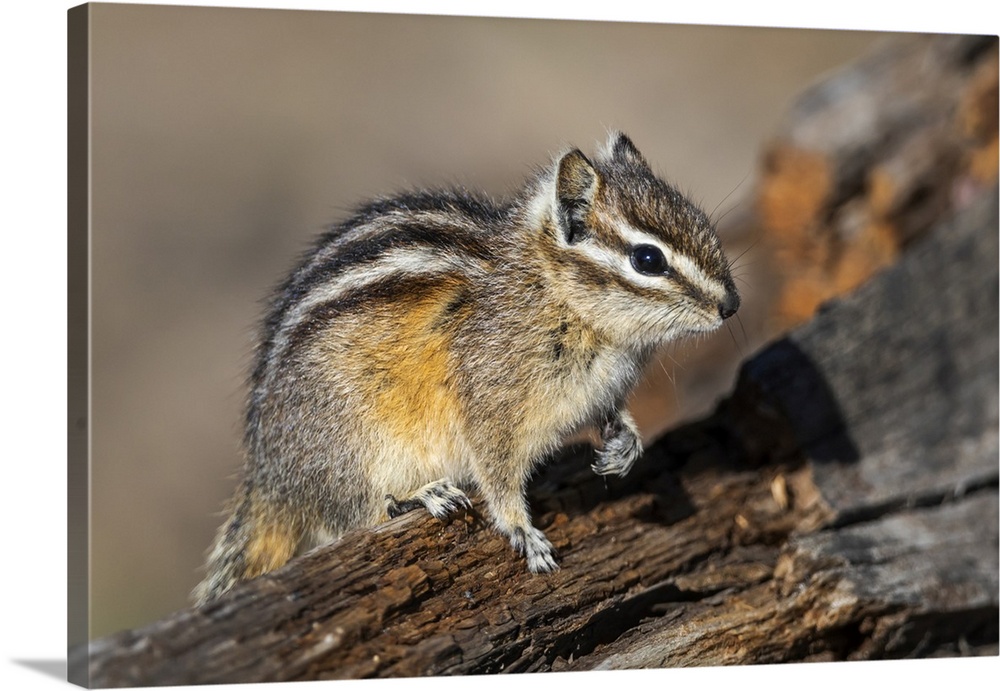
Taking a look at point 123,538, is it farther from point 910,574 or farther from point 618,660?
point 910,574

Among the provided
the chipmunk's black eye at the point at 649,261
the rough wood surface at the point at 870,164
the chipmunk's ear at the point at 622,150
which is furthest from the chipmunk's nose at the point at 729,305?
the rough wood surface at the point at 870,164

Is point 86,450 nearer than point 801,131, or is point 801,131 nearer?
point 86,450

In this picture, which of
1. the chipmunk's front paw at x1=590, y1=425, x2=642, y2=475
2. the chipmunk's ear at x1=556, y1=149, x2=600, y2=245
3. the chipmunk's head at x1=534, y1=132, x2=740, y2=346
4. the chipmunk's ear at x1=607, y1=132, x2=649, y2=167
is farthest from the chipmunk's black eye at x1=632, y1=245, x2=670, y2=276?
the chipmunk's front paw at x1=590, y1=425, x2=642, y2=475

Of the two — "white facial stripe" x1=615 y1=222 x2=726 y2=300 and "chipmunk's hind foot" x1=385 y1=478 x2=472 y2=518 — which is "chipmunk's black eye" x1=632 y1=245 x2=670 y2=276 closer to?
"white facial stripe" x1=615 y1=222 x2=726 y2=300

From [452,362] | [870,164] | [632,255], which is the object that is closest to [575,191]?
[632,255]

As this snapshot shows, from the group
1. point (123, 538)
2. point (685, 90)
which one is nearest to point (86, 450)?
point (123, 538)

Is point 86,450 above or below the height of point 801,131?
below
